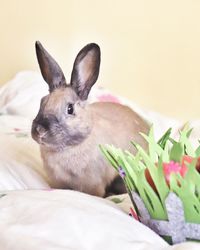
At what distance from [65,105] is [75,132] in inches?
2.1

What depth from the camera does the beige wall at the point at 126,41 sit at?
1.80m

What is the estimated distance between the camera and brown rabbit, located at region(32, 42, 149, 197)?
94 cm

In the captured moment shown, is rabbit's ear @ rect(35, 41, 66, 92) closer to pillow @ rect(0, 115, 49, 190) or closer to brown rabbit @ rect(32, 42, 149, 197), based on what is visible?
brown rabbit @ rect(32, 42, 149, 197)

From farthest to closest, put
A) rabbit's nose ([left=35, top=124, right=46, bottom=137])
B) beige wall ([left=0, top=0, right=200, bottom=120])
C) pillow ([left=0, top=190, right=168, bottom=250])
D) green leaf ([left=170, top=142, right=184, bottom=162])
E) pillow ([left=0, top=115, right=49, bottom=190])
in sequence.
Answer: beige wall ([left=0, top=0, right=200, bottom=120]) < pillow ([left=0, top=115, right=49, bottom=190]) < rabbit's nose ([left=35, top=124, right=46, bottom=137]) < green leaf ([left=170, top=142, right=184, bottom=162]) < pillow ([left=0, top=190, right=168, bottom=250])

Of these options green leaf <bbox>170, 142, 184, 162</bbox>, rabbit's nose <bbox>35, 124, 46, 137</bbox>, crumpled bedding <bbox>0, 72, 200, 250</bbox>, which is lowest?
crumpled bedding <bbox>0, 72, 200, 250</bbox>

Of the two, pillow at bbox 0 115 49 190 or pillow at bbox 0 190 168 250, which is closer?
pillow at bbox 0 190 168 250

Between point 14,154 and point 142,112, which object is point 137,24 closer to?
point 142,112

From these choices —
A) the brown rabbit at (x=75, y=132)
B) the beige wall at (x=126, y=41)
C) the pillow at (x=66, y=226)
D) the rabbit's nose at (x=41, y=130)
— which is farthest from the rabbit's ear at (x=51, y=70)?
the beige wall at (x=126, y=41)

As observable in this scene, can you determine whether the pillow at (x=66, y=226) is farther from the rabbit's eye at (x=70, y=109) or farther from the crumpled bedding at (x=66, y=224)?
the rabbit's eye at (x=70, y=109)

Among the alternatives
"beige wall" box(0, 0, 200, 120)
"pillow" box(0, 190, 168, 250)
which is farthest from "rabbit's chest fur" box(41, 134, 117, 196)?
"beige wall" box(0, 0, 200, 120)

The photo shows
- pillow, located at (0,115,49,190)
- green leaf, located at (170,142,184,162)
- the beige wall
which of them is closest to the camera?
green leaf, located at (170,142,184,162)

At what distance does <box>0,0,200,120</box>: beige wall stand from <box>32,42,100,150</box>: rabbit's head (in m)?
0.81

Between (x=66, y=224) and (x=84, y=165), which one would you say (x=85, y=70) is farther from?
(x=66, y=224)

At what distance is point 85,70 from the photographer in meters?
1.01
